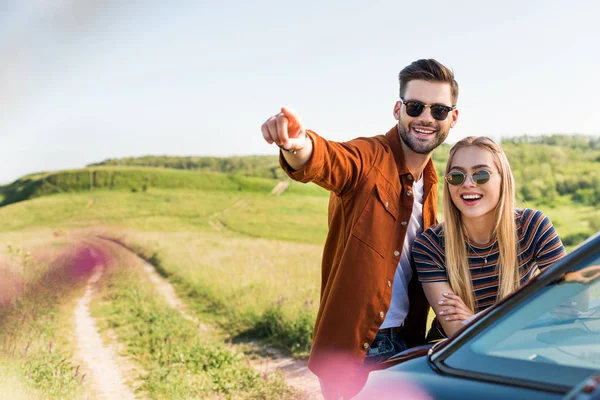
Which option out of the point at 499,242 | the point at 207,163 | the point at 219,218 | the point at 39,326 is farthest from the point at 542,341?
the point at 207,163

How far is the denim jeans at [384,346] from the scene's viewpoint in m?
3.01

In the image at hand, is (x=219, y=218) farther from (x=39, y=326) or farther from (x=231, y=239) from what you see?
(x=39, y=326)

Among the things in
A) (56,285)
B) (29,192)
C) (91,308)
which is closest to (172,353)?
(56,285)

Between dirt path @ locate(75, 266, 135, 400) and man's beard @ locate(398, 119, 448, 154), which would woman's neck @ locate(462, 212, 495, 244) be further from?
dirt path @ locate(75, 266, 135, 400)

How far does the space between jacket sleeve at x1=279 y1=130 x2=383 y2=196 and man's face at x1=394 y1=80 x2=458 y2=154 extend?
7.2 inches

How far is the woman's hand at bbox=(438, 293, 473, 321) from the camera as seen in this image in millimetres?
2729

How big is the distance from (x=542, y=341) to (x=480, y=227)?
111 centimetres

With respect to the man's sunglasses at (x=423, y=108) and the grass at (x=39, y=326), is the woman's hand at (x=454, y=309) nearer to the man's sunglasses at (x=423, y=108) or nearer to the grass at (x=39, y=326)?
the man's sunglasses at (x=423, y=108)

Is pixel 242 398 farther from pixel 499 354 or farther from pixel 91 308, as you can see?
pixel 91 308

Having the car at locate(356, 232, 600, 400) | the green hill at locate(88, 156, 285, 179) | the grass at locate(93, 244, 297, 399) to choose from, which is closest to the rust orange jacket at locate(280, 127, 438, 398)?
the car at locate(356, 232, 600, 400)

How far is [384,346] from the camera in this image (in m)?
3.06

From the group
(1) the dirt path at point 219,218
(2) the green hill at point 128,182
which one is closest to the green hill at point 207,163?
(2) the green hill at point 128,182

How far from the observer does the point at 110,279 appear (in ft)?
50.3

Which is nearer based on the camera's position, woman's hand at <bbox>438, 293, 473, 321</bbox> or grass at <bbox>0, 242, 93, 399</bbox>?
woman's hand at <bbox>438, 293, 473, 321</bbox>
